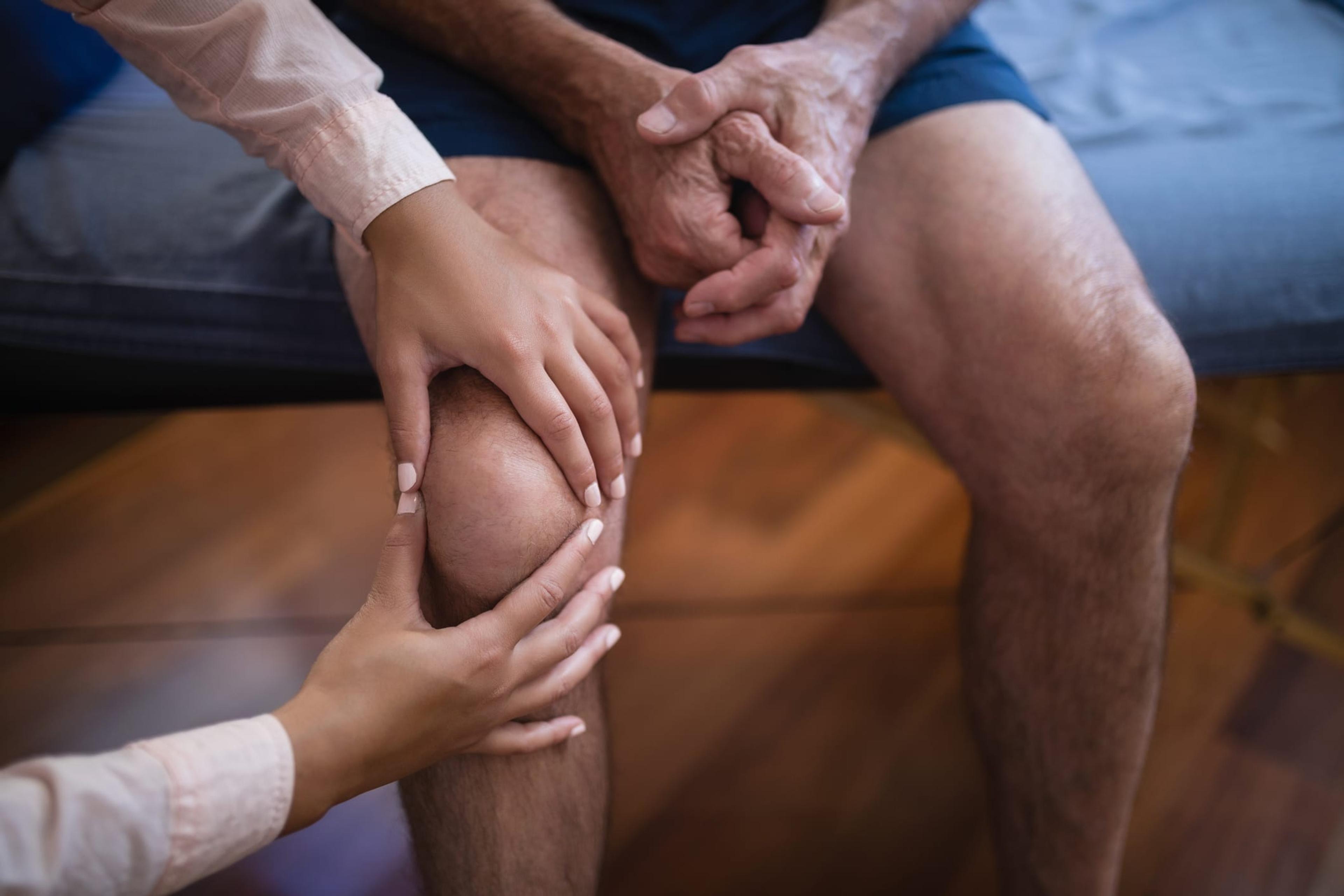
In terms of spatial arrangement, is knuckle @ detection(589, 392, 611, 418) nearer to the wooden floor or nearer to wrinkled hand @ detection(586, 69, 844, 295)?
wrinkled hand @ detection(586, 69, 844, 295)

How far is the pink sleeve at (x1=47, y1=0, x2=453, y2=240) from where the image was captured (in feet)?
2.22

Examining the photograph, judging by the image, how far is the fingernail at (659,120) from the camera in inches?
29.0

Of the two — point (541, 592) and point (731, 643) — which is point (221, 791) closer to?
point (541, 592)

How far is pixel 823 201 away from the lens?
71 centimetres

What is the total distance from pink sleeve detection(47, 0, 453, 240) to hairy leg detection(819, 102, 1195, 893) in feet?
1.37

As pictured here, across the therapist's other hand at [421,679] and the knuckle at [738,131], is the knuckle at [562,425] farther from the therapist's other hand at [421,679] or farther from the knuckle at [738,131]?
the knuckle at [738,131]

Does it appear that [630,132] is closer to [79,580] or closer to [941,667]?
[941,667]

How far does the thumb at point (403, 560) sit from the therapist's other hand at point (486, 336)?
0.06 ft

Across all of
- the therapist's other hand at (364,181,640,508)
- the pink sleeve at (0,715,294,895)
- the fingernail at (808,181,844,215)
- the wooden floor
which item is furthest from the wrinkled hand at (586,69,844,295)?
the wooden floor

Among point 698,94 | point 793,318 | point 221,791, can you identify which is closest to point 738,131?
point 698,94

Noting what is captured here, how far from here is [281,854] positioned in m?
1.04

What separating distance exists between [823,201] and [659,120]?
0.15 m

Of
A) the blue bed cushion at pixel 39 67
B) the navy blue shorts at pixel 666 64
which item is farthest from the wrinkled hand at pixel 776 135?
the blue bed cushion at pixel 39 67

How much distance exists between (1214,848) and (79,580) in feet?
5.07
